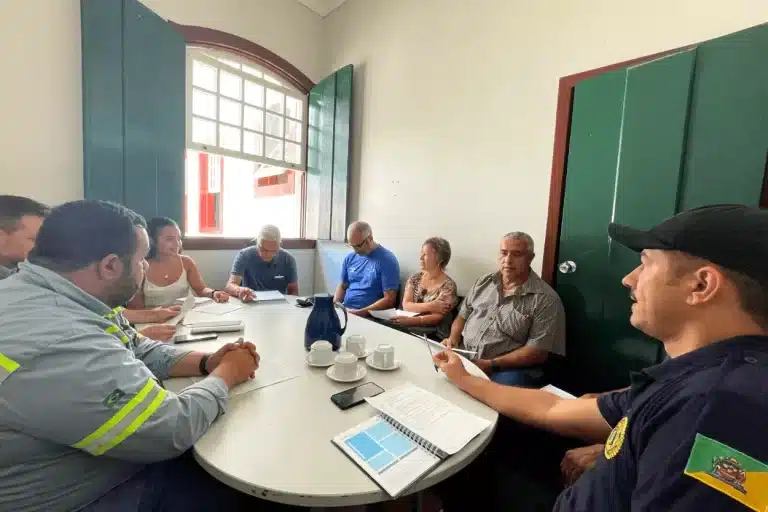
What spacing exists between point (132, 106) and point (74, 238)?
214 cm

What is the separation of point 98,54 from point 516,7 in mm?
2729

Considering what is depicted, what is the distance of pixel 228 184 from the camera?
5.17 meters

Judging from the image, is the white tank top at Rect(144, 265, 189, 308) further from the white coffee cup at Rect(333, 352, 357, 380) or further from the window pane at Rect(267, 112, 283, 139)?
the window pane at Rect(267, 112, 283, 139)

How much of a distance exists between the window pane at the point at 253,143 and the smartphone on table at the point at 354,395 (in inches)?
119

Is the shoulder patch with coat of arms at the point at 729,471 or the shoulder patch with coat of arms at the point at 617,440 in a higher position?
the shoulder patch with coat of arms at the point at 729,471

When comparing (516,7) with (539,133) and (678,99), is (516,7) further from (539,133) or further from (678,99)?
(678,99)

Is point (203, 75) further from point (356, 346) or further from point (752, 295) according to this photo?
point (752, 295)

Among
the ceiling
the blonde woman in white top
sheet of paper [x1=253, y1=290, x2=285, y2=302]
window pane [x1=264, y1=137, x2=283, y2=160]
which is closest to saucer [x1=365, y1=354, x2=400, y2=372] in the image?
sheet of paper [x1=253, y1=290, x2=285, y2=302]

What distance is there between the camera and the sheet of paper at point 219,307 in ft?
5.69

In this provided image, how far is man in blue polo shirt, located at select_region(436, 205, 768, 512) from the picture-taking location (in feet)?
1.41

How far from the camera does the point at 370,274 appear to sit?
8.80 feet

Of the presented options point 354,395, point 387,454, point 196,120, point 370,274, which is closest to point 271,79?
point 196,120

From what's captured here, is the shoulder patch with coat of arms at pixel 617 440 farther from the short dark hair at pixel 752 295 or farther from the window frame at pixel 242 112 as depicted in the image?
the window frame at pixel 242 112

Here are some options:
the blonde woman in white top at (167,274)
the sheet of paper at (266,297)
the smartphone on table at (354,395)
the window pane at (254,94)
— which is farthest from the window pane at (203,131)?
the smartphone on table at (354,395)
